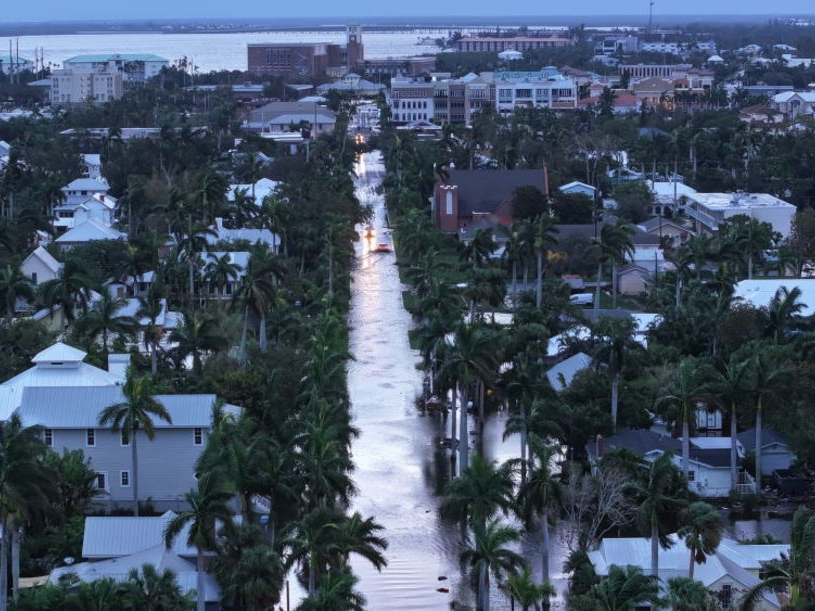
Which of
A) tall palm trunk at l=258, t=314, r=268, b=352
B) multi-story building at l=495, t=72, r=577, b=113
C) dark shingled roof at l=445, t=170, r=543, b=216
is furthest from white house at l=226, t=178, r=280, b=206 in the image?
multi-story building at l=495, t=72, r=577, b=113

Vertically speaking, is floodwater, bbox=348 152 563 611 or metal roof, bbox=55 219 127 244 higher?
metal roof, bbox=55 219 127 244

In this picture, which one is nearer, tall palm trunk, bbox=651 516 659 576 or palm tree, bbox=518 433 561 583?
tall palm trunk, bbox=651 516 659 576

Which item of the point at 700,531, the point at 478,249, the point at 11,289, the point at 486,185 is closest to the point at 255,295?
the point at 11,289

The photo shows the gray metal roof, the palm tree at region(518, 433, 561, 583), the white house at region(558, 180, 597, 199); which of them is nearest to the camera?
the palm tree at region(518, 433, 561, 583)

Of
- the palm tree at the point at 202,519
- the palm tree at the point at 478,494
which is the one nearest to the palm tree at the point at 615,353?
the palm tree at the point at 478,494

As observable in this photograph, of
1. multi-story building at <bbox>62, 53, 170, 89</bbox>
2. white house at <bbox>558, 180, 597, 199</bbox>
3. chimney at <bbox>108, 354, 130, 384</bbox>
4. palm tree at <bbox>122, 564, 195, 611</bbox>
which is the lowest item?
palm tree at <bbox>122, 564, 195, 611</bbox>

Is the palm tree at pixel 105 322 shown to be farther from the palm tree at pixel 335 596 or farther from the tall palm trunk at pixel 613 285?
the tall palm trunk at pixel 613 285

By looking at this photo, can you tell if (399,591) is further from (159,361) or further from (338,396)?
(159,361)

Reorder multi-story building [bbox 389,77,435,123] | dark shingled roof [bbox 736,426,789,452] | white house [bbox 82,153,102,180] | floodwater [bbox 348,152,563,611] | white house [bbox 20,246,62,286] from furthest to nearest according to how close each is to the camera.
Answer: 1. multi-story building [bbox 389,77,435,123]
2. white house [bbox 82,153,102,180]
3. white house [bbox 20,246,62,286]
4. dark shingled roof [bbox 736,426,789,452]
5. floodwater [bbox 348,152,563,611]

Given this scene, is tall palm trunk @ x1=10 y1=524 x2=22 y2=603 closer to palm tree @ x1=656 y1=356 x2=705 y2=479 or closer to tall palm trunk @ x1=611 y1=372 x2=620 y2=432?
palm tree @ x1=656 y1=356 x2=705 y2=479
